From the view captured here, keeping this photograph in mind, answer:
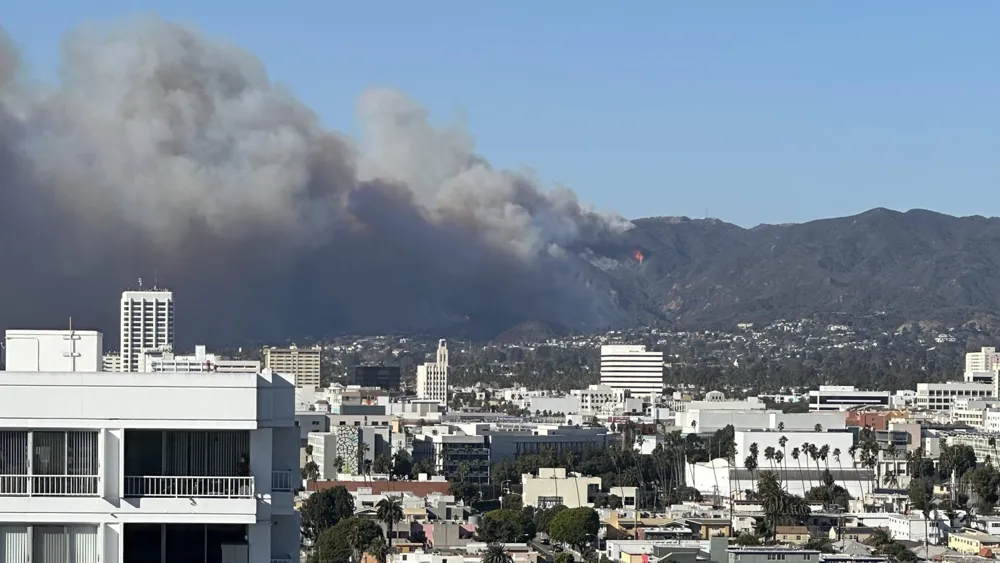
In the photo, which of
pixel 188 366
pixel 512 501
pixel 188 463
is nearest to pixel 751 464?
pixel 512 501

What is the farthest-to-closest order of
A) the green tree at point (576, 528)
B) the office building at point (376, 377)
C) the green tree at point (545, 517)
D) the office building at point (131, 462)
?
the office building at point (376, 377) → the green tree at point (545, 517) → the green tree at point (576, 528) → the office building at point (131, 462)

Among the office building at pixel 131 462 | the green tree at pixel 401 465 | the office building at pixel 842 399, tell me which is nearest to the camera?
the office building at pixel 131 462

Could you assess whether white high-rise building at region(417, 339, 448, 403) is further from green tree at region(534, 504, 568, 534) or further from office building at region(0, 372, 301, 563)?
office building at region(0, 372, 301, 563)

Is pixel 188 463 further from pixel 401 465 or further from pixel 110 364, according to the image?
pixel 401 465

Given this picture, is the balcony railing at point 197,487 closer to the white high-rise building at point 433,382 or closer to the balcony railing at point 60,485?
the balcony railing at point 60,485

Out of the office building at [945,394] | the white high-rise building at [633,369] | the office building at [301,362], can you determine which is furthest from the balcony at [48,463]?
the white high-rise building at [633,369]
